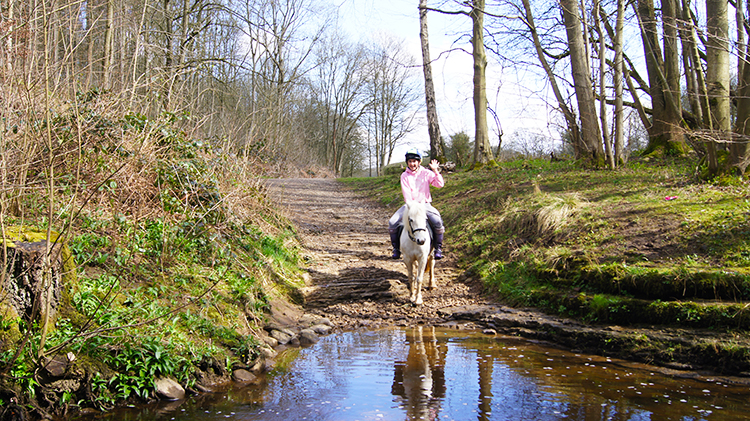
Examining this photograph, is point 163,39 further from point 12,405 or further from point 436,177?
point 12,405

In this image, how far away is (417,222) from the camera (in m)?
7.67

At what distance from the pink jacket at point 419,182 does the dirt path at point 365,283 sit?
1.60m

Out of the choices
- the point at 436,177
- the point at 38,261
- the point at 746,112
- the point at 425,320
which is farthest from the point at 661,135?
the point at 38,261

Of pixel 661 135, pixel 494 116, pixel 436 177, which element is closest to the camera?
pixel 436 177

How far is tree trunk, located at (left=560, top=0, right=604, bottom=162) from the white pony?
22.7ft

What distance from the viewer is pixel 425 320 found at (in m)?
7.42

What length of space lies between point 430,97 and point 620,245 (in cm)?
1180

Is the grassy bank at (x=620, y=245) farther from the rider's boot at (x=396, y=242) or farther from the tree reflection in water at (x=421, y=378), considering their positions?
the tree reflection in water at (x=421, y=378)

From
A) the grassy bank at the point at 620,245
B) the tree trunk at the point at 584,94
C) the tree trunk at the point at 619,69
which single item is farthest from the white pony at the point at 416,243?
the tree trunk at the point at 584,94

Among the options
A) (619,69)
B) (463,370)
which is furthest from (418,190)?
(619,69)

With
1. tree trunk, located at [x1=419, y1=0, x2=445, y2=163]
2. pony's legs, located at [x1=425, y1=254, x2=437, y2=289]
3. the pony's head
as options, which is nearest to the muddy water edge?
pony's legs, located at [x1=425, y1=254, x2=437, y2=289]

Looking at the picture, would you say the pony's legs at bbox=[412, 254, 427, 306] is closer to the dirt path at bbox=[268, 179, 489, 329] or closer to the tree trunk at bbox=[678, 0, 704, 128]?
the dirt path at bbox=[268, 179, 489, 329]

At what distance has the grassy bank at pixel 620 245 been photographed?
595cm

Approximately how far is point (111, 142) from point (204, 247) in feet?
5.96
